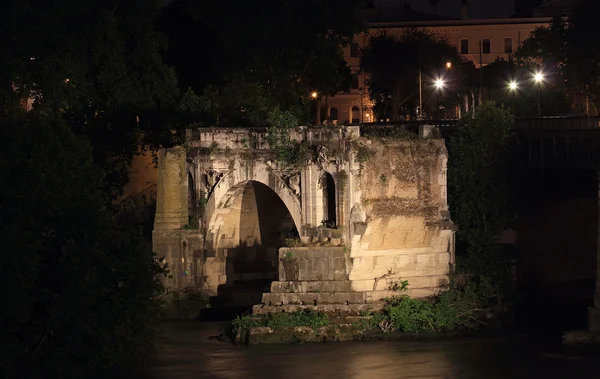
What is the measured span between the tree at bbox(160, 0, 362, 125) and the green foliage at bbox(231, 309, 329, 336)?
2158 cm

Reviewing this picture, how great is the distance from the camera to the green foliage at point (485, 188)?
5481cm

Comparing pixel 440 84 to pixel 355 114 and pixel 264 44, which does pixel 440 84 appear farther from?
pixel 355 114

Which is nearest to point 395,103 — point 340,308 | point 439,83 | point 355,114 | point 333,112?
point 439,83

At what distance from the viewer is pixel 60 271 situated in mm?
38969

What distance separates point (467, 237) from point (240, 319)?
7440 millimetres

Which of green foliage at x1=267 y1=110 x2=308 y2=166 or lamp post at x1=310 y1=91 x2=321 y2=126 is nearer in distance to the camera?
green foliage at x1=267 y1=110 x2=308 y2=166

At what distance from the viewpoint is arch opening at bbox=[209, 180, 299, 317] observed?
2250 inches

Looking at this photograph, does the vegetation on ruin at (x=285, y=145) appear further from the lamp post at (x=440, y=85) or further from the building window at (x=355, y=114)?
the building window at (x=355, y=114)

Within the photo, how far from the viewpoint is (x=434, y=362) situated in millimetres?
48156

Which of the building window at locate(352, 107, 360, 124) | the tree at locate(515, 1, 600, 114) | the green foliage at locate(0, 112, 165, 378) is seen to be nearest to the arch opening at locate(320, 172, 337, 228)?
the green foliage at locate(0, 112, 165, 378)

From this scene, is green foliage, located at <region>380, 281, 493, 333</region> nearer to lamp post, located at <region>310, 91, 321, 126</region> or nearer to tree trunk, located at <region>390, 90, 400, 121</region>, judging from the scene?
lamp post, located at <region>310, 91, 321, 126</region>

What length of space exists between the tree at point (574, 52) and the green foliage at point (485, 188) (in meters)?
31.8

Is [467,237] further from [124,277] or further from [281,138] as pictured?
[124,277]

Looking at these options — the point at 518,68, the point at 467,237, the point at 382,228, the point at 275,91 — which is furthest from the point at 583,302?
the point at 518,68
